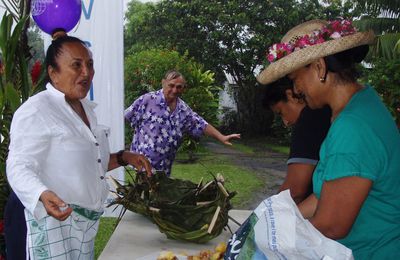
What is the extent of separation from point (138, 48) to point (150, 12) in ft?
4.15

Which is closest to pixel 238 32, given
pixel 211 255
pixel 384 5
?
pixel 384 5

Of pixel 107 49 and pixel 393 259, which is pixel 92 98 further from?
pixel 393 259

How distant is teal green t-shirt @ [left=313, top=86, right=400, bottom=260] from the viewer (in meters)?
1.13

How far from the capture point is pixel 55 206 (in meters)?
1.54

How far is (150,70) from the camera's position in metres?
9.30

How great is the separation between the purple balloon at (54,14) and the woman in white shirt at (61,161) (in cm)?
84

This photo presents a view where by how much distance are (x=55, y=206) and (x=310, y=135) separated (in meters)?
0.85

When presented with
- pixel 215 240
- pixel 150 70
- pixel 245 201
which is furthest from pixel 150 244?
pixel 150 70

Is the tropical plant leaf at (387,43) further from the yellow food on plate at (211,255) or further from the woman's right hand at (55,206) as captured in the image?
the woman's right hand at (55,206)

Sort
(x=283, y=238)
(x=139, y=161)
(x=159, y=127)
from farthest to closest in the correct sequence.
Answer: (x=159, y=127) → (x=139, y=161) → (x=283, y=238)

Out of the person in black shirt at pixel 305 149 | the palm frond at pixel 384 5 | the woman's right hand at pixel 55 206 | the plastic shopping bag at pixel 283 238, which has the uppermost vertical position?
the palm frond at pixel 384 5

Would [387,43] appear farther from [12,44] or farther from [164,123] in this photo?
[12,44]

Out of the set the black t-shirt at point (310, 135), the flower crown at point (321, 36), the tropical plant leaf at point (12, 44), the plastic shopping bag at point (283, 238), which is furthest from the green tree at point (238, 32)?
the plastic shopping bag at point (283, 238)

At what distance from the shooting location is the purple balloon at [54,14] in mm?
2660
